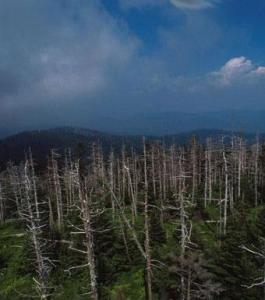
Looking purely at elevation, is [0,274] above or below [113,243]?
below

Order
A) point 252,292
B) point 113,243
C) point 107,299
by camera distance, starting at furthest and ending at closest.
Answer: point 113,243
point 107,299
point 252,292

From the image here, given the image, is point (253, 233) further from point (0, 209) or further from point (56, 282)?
point (0, 209)

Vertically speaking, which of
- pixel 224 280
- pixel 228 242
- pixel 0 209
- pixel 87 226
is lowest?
pixel 0 209

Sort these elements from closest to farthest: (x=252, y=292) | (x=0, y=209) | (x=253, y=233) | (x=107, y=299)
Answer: (x=252, y=292) < (x=107, y=299) < (x=253, y=233) < (x=0, y=209)

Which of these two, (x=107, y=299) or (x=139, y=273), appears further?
(x=139, y=273)

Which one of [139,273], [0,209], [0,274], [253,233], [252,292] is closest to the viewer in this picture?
[252,292]

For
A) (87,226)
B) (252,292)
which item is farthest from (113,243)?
(87,226)

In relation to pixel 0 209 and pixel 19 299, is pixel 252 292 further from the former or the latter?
pixel 0 209

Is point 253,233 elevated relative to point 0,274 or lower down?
elevated

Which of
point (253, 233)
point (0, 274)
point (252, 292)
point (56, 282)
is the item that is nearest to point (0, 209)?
point (0, 274)
